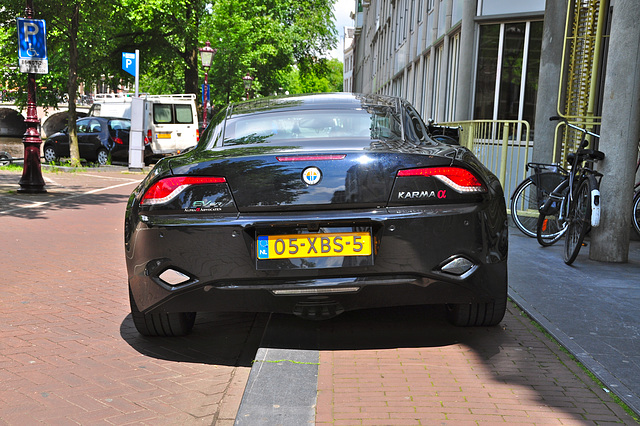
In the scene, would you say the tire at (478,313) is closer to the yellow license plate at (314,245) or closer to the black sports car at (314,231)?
the black sports car at (314,231)

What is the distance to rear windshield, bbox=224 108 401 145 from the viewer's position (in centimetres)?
441

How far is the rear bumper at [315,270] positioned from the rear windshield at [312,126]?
27.2 inches

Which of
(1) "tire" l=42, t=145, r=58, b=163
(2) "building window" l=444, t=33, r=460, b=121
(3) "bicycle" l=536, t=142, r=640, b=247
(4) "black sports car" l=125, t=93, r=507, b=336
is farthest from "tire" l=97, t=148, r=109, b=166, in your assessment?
(4) "black sports car" l=125, t=93, r=507, b=336

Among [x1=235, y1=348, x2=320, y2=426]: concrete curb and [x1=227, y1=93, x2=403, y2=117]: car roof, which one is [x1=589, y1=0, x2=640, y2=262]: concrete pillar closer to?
[x1=227, y1=93, x2=403, y2=117]: car roof

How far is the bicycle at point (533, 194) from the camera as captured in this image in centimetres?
853

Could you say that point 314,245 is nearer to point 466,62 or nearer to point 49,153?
point 466,62

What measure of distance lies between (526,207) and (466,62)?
6.97 m

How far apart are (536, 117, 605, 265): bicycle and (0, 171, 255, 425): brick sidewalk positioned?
11.0 feet

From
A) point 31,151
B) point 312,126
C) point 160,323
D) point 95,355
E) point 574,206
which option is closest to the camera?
point 95,355

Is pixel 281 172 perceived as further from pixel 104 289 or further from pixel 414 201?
pixel 104 289

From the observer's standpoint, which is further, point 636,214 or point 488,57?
point 488,57

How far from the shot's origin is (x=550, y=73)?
10164mm

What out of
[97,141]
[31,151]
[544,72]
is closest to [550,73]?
[544,72]

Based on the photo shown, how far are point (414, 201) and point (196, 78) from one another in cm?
3312
